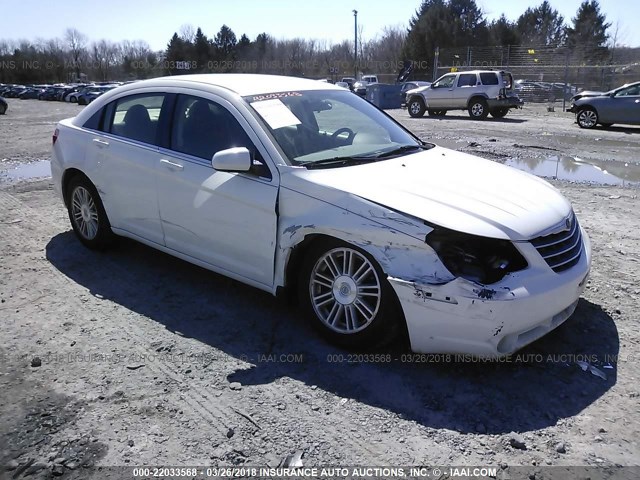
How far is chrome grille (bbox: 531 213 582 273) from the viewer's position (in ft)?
10.5

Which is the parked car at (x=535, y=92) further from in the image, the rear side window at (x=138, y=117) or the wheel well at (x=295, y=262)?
the wheel well at (x=295, y=262)

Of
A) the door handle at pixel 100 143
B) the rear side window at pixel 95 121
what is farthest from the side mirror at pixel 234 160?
the rear side window at pixel 95 121

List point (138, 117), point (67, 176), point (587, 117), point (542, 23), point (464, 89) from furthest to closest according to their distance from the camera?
1. point (542, 23)
2. point (464, 89)
3. point (587, 117)
4. point (67, 176)
5. point (138, 117)

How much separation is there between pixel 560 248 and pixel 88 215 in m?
4.30

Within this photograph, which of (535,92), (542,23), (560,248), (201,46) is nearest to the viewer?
(560,248)

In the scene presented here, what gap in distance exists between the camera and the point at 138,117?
479cm

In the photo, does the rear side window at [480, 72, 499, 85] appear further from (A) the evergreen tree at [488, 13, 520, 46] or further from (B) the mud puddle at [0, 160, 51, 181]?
(A) the evergreen tree at [488, 13, 520, 46]

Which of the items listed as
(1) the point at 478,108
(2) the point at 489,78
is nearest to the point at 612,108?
(2) the point at 489,78

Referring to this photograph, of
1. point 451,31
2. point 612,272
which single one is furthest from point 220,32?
point 612,272

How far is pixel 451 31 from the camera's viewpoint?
5925 centimetres

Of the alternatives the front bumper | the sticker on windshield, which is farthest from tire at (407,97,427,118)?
the front bumper

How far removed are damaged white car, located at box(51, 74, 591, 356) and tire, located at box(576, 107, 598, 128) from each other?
52.5 feet

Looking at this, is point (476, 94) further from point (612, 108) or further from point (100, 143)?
point (100, 143)

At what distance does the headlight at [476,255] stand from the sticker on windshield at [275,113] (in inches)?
60.6
